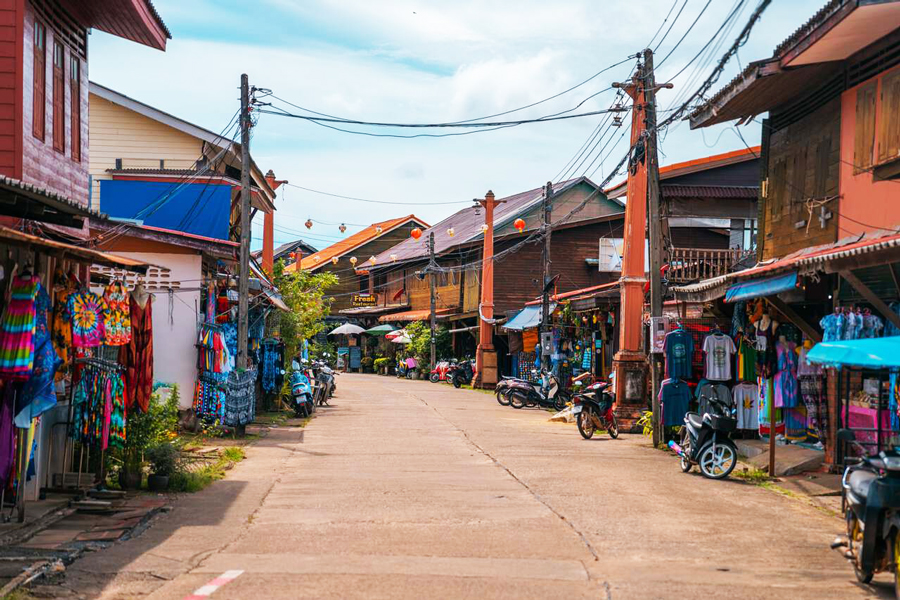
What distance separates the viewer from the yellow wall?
25.9 meters

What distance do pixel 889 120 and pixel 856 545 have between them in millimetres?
7903

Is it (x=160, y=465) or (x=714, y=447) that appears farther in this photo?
(x=714, y=447)

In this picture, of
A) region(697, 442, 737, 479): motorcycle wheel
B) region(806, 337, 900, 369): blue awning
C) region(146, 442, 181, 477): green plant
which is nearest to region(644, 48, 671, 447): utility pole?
region(697, 442, 737, 479): motorcycle wheel

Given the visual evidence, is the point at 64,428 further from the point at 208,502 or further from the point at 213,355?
the point at 213,355

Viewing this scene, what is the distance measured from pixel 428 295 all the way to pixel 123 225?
40.1m

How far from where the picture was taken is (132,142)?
2611 cm

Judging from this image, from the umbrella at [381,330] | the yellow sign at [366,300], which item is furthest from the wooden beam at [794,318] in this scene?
the yellow sign at [366,300]

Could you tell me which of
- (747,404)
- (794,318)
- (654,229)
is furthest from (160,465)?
(747,404)

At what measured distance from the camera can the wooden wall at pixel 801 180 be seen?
51.9ft

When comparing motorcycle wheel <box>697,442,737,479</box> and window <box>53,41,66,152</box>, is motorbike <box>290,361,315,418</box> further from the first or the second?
motorcycle wheel <box>697,442,737,479</box>

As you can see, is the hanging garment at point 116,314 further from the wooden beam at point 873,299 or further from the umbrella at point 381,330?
the umbrella at point 381,330

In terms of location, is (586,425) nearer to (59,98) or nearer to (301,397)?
(301,397)

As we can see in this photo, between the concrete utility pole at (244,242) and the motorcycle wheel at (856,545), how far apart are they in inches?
558

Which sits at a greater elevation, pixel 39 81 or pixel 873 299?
pixel 39 81
